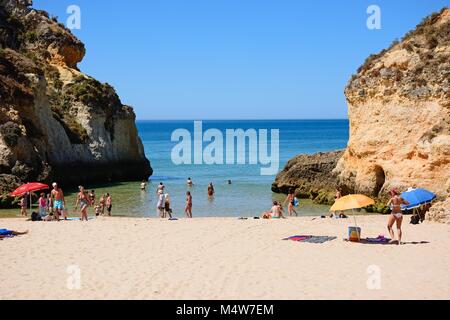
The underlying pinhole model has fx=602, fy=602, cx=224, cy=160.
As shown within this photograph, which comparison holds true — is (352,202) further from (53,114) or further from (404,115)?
(53,114)

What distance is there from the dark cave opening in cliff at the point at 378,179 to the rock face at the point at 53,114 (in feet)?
63.4

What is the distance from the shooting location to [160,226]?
2023cm

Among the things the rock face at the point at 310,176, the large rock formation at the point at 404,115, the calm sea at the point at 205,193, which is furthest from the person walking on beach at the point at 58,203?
the rock face at the point at 310,176

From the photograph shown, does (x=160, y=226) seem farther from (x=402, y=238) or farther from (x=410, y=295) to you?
(x=410, y=295)

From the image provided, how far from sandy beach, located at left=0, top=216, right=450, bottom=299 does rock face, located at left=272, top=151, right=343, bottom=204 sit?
16.7 meters

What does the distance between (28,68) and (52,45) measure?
14.4 m

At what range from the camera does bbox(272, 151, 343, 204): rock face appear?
120 ft

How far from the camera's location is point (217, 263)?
46.3 ft

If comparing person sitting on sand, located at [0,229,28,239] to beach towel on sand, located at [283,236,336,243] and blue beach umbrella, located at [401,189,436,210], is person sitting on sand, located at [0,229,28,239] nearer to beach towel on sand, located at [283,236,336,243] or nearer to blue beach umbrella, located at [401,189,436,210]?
beach towel on sand, located at [283,236,336,243]

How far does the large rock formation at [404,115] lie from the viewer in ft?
86.7

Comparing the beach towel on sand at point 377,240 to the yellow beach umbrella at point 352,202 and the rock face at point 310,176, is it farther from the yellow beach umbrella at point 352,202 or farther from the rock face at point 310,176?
the rock face at point 310,176

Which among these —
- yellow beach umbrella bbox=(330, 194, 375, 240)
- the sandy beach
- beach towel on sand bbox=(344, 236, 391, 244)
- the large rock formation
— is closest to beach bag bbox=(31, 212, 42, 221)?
the sandy beach
